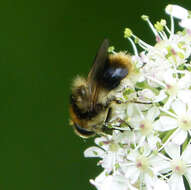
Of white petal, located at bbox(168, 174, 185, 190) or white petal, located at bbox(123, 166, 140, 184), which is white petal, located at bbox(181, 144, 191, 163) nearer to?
white petal, located at bbox(168, 174, 185, 190)

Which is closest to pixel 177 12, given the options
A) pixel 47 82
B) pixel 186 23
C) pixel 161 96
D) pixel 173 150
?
pixel 186 23

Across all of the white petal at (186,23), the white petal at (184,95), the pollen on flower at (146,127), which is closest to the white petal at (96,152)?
the pollen on flower at (146,127)

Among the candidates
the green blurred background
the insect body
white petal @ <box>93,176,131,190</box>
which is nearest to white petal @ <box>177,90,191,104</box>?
the insect body

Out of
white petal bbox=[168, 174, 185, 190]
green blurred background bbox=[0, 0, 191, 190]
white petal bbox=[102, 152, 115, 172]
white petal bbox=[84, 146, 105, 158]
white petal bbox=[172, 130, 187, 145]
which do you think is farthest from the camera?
green blurred background bbox=[0, 0, 191, 190]

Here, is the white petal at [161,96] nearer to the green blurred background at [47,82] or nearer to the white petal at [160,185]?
the white petal at [160,185]

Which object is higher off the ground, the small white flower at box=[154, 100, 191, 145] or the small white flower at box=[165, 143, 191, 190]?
the small white flower at box=[154, 100, 191, 145]

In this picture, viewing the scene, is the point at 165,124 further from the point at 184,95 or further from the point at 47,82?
the point at 47,82
